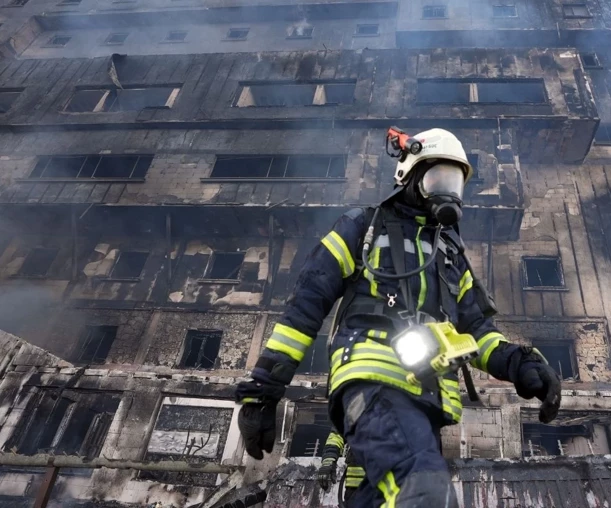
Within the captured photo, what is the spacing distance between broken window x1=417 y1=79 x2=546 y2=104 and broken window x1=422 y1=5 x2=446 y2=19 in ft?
25.8

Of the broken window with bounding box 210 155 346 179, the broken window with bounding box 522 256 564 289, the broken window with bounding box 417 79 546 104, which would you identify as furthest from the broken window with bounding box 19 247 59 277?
the broken window with bounding box 522 256 564 289

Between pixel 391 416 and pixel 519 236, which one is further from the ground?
pixel 519 236

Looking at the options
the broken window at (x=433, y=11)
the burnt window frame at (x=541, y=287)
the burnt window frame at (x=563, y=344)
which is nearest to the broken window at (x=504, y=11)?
the broken window at (x=433, y=11)

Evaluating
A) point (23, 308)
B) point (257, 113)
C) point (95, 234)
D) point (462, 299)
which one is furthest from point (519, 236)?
point (23, 308)

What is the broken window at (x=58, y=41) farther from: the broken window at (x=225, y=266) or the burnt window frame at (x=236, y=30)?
the broken window at (x=225, y=266)

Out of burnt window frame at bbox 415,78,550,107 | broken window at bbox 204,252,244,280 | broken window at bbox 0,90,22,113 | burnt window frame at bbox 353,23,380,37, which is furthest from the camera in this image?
burnt window frame at bbox 353,23,380,37

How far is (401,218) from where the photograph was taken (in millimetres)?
3256

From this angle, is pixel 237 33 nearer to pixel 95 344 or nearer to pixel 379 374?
pixel 95 344

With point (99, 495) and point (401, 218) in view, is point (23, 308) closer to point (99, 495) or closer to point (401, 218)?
point (99, 495)

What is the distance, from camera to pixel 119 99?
61.5ft

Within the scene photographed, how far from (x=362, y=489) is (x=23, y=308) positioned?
14484 mm

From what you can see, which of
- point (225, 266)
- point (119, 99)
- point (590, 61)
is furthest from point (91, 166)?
point (590, 61)

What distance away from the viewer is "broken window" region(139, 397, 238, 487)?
766cm

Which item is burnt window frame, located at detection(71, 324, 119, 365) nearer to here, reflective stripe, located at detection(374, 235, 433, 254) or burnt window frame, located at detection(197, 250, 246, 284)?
burnt window frame, located at detection(197, 250, 246, 284)
